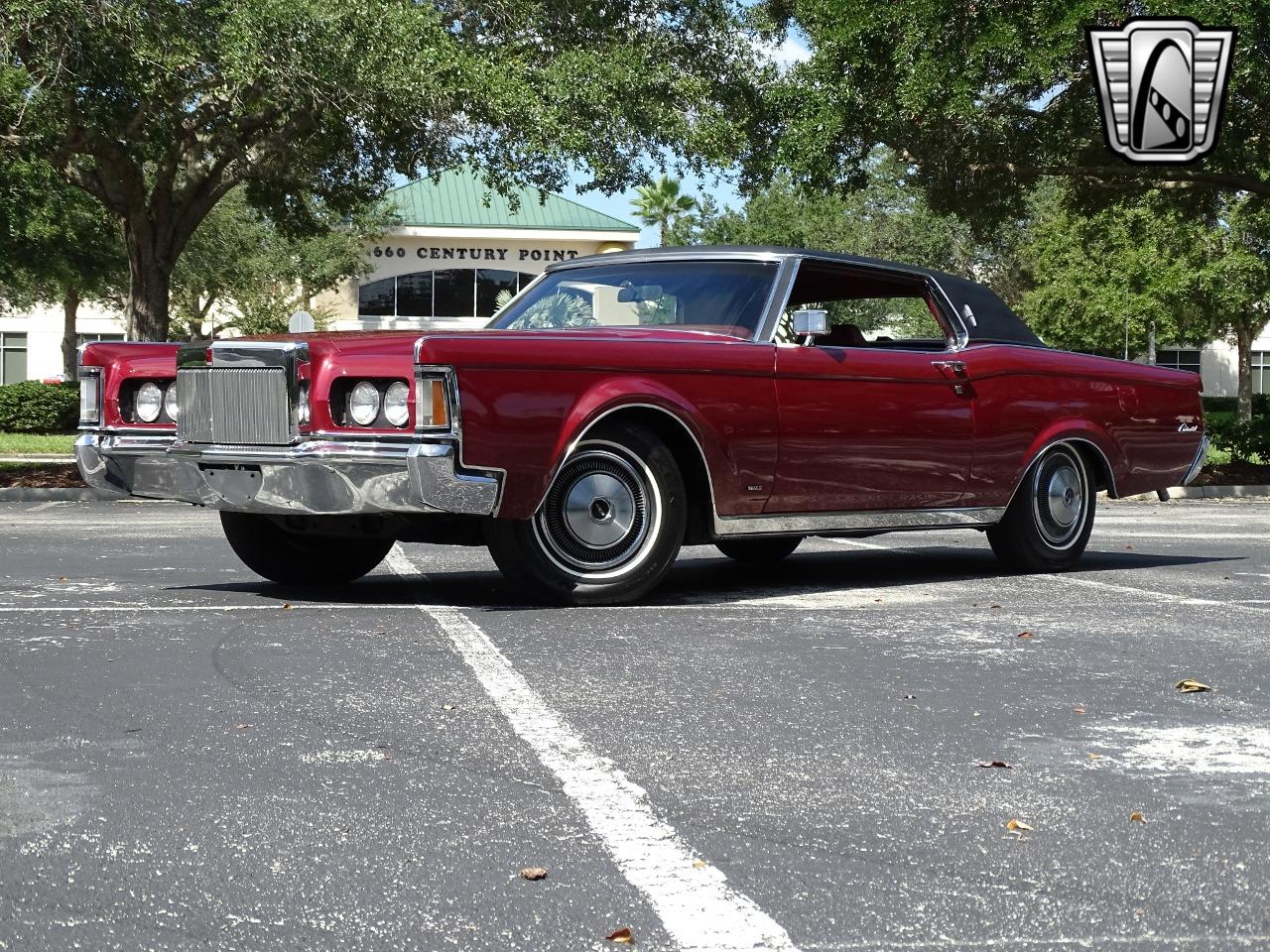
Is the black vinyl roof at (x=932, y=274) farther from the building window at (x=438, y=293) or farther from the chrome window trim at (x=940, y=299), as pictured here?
the building window at (x=438, y=293)

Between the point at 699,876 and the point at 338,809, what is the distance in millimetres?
979

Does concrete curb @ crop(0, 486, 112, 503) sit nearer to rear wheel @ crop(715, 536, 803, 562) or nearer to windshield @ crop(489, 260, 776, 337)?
rear wheel @ crop(715, 536, 803, 562)

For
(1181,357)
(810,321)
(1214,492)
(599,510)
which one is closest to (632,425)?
(599,510)

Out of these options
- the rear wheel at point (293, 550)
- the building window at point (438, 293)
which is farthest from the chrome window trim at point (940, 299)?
the building window at point (438, 293)

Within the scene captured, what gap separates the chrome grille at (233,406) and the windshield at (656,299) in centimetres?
152

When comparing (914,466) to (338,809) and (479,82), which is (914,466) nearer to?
(338,809)

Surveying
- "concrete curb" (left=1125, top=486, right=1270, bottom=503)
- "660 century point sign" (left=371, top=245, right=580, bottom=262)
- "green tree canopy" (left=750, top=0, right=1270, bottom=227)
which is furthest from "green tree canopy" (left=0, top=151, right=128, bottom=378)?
"concrete curb" (left=1125, top=486, right=1270, bottom=503)

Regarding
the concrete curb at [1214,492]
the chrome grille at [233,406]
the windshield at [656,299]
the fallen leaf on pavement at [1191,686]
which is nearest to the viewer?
the fallen leaf on pavement at [1191,686]

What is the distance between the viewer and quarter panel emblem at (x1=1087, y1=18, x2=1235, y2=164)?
18891 mm

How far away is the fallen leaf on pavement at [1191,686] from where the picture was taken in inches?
222

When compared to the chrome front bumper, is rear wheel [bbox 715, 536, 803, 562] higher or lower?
lower

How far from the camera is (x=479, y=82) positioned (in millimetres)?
19594

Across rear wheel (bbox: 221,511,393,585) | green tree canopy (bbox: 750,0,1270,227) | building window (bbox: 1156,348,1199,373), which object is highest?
green tree canopy (bbox: 750,0,1270,227)

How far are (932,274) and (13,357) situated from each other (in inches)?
2403
